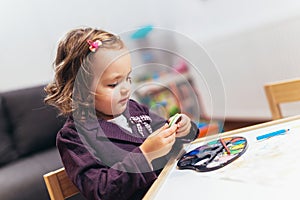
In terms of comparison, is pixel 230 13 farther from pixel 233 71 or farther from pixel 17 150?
pixel 17 150

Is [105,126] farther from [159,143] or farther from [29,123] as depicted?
[29,123]

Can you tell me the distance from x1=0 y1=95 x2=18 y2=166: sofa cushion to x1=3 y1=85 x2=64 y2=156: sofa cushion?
0.02 m

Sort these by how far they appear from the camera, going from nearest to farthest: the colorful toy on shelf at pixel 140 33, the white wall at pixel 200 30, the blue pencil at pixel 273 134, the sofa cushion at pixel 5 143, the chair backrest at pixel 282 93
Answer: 1. the colorful toy on shelf at pixel 140 33
2. the blue pencil at pixel 273 134
3. the chair backrest at pixel 282 93
4. the sofa cushion at pixel 5 143
5. the white wall at pixel 200 30

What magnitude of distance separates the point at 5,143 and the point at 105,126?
1098 mm

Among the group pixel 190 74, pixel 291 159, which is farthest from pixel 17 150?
pixel 291 159

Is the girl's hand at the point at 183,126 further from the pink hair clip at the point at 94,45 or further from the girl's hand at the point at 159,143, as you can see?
the pink hair clip at the point at 94,45

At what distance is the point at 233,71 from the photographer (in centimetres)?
206

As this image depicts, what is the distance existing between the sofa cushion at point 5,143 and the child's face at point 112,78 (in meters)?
1.10

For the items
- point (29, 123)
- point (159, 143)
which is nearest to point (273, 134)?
point (159, 143)

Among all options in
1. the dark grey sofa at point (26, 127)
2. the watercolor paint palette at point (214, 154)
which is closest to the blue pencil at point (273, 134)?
the watercolor paint palette at point (214, 154)

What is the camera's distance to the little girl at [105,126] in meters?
0.50

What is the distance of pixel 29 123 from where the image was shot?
5.09ft

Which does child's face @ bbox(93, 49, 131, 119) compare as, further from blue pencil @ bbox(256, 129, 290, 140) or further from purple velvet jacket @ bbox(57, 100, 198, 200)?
blue pencil @ bbox(256, 129, 290, 140)

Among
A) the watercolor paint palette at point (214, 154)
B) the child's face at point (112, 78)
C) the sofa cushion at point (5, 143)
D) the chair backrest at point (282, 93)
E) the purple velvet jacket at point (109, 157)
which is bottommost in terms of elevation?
the sofa cushion at point (5, 143)
